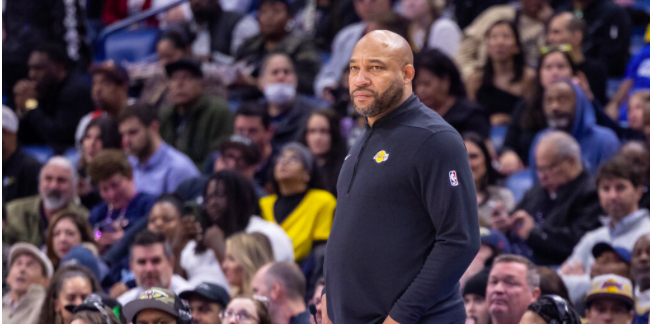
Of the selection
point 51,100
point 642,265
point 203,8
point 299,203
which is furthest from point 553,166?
point 51,100

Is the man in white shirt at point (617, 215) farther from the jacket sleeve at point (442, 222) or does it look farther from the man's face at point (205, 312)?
the jacket sleeve at point (442, 222)

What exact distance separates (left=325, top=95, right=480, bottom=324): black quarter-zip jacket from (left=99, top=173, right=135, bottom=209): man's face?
4.22 meters

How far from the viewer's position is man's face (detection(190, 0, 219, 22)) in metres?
9.29

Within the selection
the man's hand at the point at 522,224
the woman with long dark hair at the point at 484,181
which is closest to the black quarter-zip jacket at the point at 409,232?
the man's hand at the point at 522,224

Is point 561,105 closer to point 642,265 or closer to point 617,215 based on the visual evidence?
point 617,215

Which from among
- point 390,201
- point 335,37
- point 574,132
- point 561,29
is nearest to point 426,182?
point 390,201

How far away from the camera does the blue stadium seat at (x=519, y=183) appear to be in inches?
256

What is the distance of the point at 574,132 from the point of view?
6.46 meters

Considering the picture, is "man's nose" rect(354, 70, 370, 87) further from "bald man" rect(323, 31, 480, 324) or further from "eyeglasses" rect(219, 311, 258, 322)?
"eyeglasses" rect(219, 311, 258, 322)

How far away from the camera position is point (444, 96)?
680cm

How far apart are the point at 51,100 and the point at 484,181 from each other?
423 cm

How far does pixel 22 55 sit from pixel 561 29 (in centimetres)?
496

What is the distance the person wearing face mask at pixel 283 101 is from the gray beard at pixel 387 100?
16.0 ft

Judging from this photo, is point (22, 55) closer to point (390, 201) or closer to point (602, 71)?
point (602, 71)
